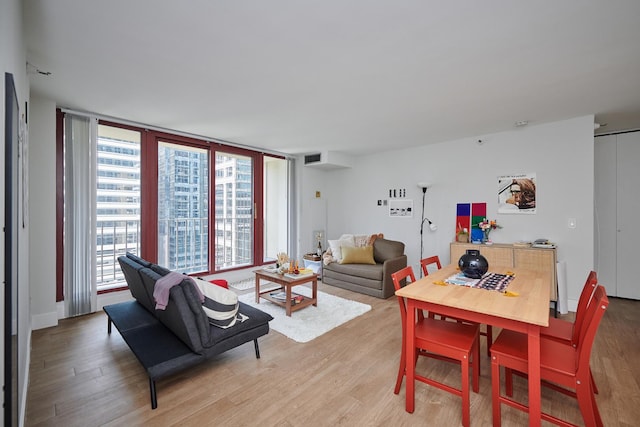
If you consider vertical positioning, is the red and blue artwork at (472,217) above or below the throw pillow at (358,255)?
above

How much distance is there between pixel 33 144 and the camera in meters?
3.05

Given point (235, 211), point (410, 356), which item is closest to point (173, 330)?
point (410, 356)

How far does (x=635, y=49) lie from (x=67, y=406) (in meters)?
4.66

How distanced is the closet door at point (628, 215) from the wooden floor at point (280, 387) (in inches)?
66.5

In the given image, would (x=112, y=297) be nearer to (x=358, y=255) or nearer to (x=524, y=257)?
(x=358, y=255)

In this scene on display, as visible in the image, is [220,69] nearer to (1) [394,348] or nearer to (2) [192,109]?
(2) [192,109]

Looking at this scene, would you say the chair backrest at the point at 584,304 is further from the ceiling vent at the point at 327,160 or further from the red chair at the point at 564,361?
the ceiling vent at the point at 327,160

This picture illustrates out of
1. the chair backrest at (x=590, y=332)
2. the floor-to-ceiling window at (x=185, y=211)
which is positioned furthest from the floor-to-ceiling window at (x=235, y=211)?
the chair backrest at (x=590, y=332)

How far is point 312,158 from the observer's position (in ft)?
18.8

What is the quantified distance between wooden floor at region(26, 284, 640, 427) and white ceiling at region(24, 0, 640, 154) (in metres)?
2.46

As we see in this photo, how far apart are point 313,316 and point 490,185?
3.29 metres

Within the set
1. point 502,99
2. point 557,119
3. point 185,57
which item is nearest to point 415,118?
point 502,99

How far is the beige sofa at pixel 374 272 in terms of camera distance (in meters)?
4.16

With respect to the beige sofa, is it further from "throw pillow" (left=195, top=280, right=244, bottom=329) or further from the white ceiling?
"throw pillow" (left=195, top=280, right=244, bottom=329)
